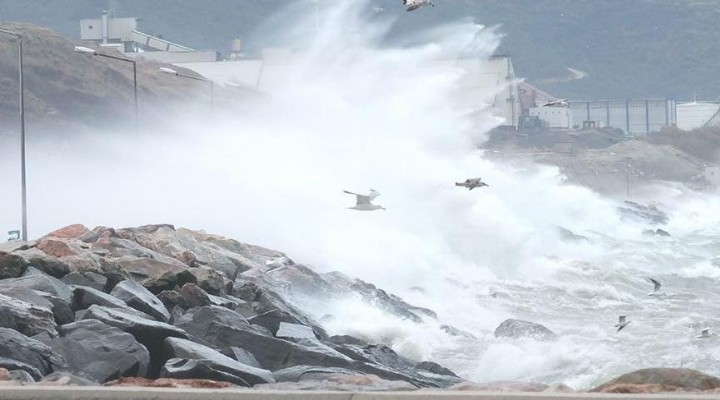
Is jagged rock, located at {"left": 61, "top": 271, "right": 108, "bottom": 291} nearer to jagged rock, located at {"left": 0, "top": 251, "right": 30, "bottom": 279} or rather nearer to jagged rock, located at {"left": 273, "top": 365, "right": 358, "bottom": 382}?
jagged rock, located at {"left": 0, "top": 251, "right": 30, "bottom": 279}

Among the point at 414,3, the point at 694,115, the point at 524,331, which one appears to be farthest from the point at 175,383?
the point at 694,115

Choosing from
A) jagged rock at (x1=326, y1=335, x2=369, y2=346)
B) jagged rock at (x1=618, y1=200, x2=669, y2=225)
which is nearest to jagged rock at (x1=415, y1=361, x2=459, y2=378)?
jagged rock at (x1=326, y1=335, x2=369, y2=346)

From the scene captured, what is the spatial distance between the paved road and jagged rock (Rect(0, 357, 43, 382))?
3.31 meters

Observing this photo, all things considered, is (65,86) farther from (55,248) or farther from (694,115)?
(694,115)

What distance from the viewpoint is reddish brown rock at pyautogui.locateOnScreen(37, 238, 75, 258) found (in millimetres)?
17406

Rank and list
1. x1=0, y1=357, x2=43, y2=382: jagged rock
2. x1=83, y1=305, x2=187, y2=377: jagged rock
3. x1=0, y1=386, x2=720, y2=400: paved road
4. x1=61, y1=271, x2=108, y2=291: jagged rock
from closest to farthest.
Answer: x1=0, y1=386, x2=720, y2=400: paved road → x1=0, y1=357, x2=43, y2=382: jagged rock → x1=83, y1=305, x2=187, y2=377: jagged rock → x1=61, y1=271, x2=108, y2=291: jagged rock

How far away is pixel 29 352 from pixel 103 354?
77 centimetres

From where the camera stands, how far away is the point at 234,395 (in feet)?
22.2

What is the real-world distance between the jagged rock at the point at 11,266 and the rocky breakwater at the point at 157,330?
12mm

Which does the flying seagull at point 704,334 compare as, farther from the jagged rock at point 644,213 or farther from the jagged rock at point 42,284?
the jagged rock at point 644,213

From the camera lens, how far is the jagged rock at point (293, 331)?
15086mm

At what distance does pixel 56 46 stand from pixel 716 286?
39634 millimetres

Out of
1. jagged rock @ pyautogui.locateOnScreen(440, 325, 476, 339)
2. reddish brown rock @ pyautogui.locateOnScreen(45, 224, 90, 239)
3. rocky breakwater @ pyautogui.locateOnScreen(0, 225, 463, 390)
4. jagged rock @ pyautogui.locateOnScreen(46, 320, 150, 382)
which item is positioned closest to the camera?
rocky breakwater @ pyautogui.locateOnScreen(0, 225, 463, 390)

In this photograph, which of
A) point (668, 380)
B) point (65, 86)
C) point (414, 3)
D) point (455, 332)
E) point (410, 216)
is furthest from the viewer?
point (65, 86)
